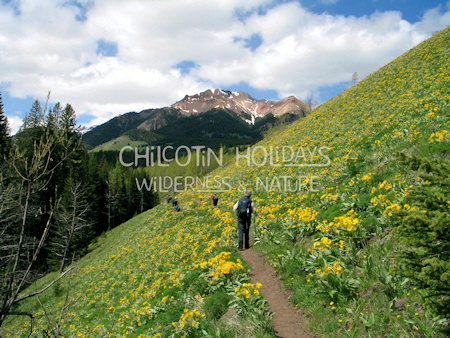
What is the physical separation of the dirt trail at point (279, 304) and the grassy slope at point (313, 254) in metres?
0.30

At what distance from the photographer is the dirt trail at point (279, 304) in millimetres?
5895

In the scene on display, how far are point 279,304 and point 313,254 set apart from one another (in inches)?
70.6

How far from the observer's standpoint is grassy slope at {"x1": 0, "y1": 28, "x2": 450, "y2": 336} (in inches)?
226

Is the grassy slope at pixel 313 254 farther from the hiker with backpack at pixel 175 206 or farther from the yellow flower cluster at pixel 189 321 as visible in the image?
the hiker with backpack at pixel 175 206

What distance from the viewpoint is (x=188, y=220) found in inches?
832

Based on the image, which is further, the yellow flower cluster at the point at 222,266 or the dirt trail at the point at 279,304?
the yellow flower cluster at the point at 222,266

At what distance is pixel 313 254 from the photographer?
7.84 metres

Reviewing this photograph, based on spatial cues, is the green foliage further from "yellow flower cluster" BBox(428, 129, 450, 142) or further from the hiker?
the hiker

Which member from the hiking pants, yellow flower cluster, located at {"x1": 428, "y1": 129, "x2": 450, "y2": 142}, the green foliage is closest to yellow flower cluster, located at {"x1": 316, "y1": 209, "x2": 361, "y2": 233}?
the green foliage

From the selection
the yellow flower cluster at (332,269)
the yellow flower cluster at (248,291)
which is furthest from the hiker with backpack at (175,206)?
the yellow flower cluster at (332,269)

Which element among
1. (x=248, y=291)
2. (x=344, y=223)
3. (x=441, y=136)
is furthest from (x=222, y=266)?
(x=441, y=136)

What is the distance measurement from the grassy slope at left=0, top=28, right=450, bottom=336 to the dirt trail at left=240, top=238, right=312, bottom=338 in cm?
30

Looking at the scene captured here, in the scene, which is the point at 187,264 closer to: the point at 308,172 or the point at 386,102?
the point at 308,172

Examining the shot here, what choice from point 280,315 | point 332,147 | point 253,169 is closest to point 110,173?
point 253,169
